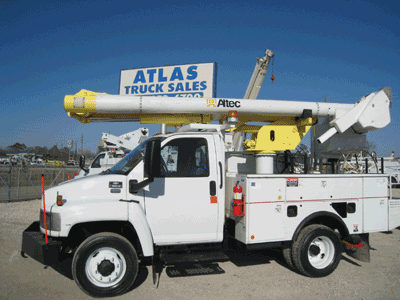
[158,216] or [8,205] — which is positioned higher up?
[158,216]

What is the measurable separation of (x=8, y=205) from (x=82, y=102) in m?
9.76

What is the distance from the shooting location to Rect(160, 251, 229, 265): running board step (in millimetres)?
4195

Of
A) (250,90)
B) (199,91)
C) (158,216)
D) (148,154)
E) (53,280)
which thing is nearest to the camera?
(148,154)

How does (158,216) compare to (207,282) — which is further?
(207,282)

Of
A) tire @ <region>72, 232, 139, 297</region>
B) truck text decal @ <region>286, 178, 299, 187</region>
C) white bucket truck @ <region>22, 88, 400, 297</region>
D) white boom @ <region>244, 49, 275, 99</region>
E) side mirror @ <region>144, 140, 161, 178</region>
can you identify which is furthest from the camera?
white boom @ <region>244, 49, 275, 99</region>

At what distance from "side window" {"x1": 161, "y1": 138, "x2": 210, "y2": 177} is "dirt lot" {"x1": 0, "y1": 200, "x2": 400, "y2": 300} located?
169 centimetres

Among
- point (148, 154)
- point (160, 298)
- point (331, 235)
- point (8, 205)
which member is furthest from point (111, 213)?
point (8, 205)

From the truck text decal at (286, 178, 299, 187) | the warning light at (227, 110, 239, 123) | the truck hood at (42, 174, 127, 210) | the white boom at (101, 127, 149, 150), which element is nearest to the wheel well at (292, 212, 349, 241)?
the truck text decal at (286, 178, 299, 187)

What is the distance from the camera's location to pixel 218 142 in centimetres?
462

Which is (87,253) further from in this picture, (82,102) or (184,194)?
(82,102)

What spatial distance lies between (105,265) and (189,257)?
1.17 metres

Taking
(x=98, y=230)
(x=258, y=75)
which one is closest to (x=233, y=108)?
(x=98, y=230)

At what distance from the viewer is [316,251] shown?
496 cm

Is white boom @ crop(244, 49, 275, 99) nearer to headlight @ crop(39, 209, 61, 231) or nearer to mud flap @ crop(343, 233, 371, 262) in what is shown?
mud flap @ crop(343, 233, 371, 262)
